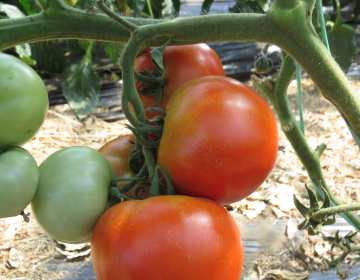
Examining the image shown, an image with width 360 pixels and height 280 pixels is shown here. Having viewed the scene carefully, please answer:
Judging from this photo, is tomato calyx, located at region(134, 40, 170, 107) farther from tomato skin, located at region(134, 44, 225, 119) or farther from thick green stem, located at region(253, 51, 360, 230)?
thick green stem, located at region(253, 51, 360, 230)

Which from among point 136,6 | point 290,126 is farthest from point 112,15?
point 136,6

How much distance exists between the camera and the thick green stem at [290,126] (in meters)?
0.81

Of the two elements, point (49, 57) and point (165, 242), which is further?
point (49, 57)

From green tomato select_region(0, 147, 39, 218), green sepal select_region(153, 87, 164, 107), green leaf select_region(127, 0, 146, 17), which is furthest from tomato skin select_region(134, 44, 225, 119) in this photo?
green leaf select_region(127, 0, 146, 17)

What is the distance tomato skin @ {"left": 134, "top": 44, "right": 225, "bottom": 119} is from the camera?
585 mm

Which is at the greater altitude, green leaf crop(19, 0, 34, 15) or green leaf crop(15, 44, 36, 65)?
green leaf crop(19, 0, 34, 15)

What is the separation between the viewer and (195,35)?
53 centimetres

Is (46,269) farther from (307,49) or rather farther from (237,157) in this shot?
(307,49)

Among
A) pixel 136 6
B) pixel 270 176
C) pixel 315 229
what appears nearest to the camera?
pixel 315 229

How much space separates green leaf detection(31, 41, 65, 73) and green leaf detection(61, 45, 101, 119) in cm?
12

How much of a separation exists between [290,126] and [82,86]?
5.04 feet

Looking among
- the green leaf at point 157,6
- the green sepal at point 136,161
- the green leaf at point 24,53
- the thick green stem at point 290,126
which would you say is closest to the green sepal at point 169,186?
the green sepal at point 136,161

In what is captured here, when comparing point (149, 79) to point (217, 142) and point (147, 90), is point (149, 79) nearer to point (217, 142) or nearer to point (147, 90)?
point (147, 90)

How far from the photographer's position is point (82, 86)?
2051 millimetres
